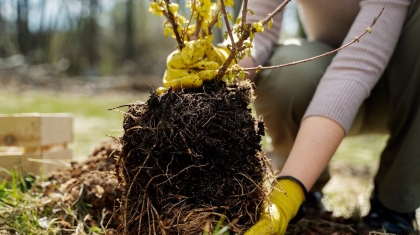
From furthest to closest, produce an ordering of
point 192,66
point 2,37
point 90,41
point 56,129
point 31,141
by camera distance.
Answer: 1. point 90,41
2. point 2,37
3. point 56,129
4. point 31,141
5. point 192,66

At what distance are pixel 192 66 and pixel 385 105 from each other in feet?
4.10

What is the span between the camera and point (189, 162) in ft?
3.13

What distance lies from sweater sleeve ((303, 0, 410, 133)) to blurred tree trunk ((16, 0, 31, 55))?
1533 cm

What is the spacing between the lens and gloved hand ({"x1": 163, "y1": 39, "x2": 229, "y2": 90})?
1033 mm

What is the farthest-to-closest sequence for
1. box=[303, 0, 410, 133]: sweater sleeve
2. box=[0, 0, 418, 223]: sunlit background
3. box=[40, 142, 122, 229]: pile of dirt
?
box=[0, 0, 418, 223]: sunlit background → box=[40, 142, 122, 229]: pile of dirt → box=[303, 0, 410, 133]: sweater sleeve

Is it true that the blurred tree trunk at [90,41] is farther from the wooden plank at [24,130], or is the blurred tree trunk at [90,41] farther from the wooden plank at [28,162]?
the wooden plank at [28,162]

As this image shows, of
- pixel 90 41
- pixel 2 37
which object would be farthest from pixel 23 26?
pixel 90 41

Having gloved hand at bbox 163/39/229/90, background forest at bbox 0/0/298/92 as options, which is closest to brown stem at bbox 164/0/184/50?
gloved hand at bbox 163/39/229/90

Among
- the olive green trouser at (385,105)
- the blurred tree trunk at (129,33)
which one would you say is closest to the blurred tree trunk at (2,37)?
the blurred tree trunk at (129,33)

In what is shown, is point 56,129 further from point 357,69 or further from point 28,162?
point 357,69

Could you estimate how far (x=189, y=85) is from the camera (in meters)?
1.04

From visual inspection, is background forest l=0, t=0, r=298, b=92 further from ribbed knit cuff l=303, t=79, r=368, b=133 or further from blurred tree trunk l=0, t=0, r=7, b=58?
ribbed knit cuff l=303, t=79, r=368, b=133

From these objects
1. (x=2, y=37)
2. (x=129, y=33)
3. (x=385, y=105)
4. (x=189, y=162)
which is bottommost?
(x=189, y=162)

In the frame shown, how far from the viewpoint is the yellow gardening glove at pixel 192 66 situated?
40.7 inches
